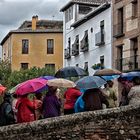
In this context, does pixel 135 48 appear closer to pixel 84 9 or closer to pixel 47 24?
pixel 84 9

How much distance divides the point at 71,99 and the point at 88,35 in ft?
99.5

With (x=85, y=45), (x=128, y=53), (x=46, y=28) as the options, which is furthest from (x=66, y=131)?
(x=46, y=28)

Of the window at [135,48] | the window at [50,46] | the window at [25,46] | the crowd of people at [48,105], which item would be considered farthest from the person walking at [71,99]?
the window at [25,46]

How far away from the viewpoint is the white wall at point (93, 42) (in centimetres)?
3884

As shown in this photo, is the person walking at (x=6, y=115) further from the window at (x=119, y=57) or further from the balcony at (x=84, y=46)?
the balcony at (x=84, y=46)

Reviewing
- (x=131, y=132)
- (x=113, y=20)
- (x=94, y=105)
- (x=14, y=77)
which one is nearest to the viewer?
(x=131, y=132)

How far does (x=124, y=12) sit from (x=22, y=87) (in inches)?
963

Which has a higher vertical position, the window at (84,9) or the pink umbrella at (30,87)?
the window at (84,9)

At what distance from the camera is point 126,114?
10.4 metres

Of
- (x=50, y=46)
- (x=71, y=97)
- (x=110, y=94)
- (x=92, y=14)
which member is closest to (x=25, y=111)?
(x=71, y=97)

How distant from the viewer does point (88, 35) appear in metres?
43.2

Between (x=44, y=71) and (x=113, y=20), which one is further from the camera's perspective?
(x=44, y=71)

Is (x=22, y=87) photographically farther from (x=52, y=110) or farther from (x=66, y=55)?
(x=66, y=55)

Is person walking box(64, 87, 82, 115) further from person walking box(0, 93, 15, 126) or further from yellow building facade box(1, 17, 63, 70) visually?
yellow building facade box(1, 17, 63, 70)
